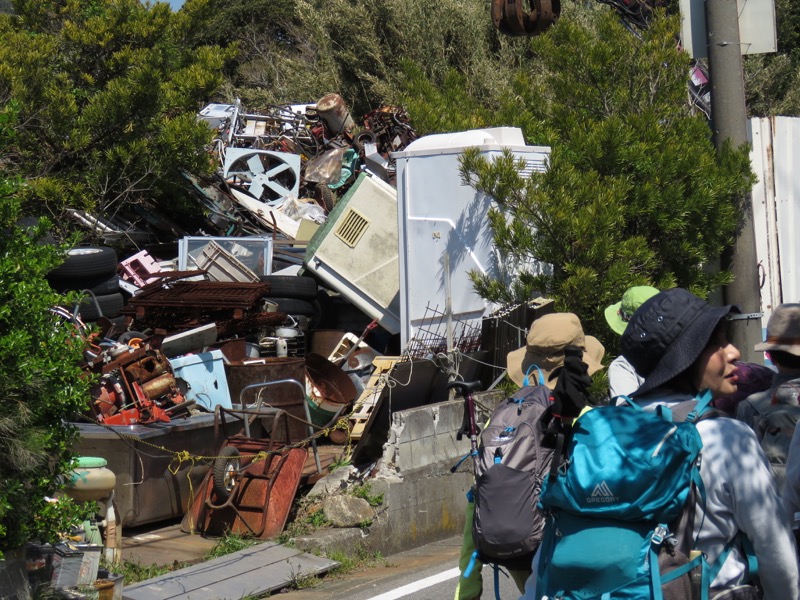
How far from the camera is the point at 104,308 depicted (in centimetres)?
1131

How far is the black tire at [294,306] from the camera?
39.3 feet

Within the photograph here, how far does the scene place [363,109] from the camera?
72.8ft

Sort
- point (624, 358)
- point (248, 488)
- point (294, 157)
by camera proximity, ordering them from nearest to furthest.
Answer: point (624, 358)
point (248, 488)
point (294, 157)

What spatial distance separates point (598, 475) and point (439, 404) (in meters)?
5.77

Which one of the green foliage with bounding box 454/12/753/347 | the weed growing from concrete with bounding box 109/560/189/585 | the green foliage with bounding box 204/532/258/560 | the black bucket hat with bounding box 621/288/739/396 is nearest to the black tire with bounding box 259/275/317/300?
the green foliage with bounding box 454/12/753/347

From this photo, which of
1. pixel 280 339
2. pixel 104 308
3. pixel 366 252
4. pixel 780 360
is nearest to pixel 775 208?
pixel 366 252

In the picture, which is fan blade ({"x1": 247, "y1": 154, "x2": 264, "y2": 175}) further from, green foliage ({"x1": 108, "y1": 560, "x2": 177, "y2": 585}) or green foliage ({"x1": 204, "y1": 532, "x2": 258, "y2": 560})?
green foliage ({"x1": 108, "y1": 560, "x2": 177, "y2": 585})

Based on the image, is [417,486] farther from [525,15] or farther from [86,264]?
[86,264]

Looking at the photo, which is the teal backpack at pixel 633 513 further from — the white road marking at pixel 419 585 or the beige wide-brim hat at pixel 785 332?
the white road marking at pixel 419 585

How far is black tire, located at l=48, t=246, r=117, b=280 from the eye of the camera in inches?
436

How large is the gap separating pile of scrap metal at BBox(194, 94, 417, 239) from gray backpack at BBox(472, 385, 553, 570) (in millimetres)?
11270

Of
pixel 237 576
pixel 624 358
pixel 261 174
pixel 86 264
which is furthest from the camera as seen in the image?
pixel 261 174

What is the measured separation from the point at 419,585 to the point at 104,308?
6.28 metres

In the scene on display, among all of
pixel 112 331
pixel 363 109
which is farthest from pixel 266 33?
pixel 112 331
